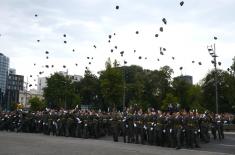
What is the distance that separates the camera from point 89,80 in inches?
3236

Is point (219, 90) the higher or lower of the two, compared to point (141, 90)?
lower

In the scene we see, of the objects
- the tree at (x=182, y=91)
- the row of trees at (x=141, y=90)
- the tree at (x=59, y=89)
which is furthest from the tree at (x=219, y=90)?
the tree at (x=59, y=89)

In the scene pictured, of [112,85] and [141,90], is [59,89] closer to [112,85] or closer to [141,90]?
[112,85]

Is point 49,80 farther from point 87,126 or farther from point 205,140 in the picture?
point 205,140

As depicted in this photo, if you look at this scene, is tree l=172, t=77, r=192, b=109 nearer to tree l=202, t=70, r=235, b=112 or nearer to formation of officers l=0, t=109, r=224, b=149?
tree l=202, t=70, r=235, b=112

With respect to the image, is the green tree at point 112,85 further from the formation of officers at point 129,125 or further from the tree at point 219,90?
the formation of officers at point 129,125

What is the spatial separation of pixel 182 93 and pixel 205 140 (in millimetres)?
52031

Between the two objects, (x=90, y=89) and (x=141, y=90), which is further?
(x=90, y=89)

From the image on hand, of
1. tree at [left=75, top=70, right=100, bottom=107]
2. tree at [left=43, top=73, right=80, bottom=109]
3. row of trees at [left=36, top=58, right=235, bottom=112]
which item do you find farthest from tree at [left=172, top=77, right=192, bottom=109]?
tree at [left=43, top=73, right=80, bottom=109]

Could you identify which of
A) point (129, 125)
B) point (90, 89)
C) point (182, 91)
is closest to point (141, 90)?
point (182, 91)

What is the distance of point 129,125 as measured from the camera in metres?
21.8

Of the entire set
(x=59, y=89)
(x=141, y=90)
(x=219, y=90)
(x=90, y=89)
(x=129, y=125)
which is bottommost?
(x=129, y=125)

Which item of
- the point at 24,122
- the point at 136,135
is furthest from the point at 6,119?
the point at 136,135

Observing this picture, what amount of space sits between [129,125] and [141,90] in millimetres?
54999
